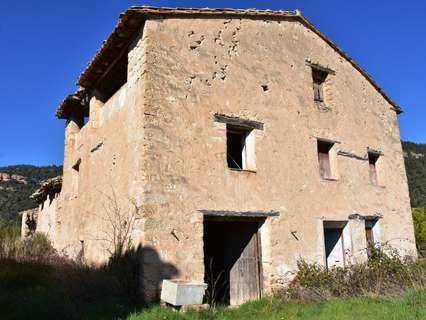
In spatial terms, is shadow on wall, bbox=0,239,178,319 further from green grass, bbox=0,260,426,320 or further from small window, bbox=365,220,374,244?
small window, bbox=365,220,374,244

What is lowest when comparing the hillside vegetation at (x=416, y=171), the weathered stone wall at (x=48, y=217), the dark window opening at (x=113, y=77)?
the weathered stone wall at (x=48, y=217)

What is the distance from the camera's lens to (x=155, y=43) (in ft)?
26.8

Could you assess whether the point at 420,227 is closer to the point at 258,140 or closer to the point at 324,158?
the point at 324,158

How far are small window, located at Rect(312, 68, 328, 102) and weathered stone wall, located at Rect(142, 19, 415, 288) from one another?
208 mm

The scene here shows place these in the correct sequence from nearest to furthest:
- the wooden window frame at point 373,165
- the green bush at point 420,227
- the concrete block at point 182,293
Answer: the concrete block at point 182,293
the wooden window frame at point 373,165
the green bush at point 420,227

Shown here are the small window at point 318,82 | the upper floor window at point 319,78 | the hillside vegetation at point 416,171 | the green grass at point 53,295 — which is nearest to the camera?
the green grass at point 53,295

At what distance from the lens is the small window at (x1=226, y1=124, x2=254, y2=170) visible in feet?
30.1

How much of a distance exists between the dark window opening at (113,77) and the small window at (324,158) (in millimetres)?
5611

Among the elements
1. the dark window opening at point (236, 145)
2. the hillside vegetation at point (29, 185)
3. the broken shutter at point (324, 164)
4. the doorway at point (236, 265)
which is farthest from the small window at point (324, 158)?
the hillside vegetation at point (29, 185)

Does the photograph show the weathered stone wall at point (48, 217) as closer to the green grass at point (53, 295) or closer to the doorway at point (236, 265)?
the green grass at point (53, 295)

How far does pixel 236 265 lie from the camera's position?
9.18m

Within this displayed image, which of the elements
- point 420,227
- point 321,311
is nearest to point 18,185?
point 420,227

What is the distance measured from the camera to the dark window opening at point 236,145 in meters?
9.26

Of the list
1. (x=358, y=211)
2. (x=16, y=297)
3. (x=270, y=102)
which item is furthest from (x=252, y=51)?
(x=16, y=297)
